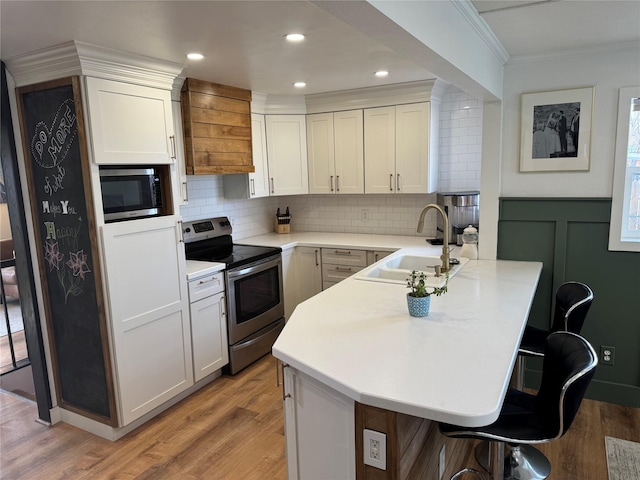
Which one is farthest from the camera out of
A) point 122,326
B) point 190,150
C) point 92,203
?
point 190,150

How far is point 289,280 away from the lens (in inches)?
163

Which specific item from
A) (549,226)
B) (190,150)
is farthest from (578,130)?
(190,150)

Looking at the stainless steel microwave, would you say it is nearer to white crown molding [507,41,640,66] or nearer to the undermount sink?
the undermount sink

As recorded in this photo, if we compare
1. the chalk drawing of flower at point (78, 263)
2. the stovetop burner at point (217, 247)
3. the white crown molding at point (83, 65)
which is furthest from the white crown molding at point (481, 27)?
the chalk drawing of flower at point (78, 263)

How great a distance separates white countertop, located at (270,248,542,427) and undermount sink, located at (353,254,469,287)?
0.13m

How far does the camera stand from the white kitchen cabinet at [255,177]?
4086 mm

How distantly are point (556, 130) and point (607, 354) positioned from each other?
5.12ft

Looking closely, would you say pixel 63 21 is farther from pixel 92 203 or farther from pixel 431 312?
pixel 431 312

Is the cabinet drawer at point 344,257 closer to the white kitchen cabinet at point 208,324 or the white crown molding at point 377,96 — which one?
the white kitchen cabinet at point 208,324

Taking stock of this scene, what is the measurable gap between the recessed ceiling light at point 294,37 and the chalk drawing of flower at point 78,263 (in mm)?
1697

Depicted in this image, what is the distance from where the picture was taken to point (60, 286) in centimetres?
276

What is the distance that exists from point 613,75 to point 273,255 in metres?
2.77

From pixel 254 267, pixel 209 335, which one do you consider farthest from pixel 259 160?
pixel 209 335

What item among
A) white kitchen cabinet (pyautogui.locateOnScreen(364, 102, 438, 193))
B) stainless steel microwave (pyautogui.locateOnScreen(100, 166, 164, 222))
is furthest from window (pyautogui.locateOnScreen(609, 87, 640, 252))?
stainless steel microwave (pyautogui.locateOnScreen(100, 166, 164, 222))
